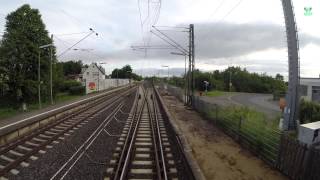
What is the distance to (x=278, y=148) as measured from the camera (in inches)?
524

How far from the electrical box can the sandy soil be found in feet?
4.61

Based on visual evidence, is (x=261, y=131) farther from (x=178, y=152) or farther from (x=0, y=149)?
(x=0, y=149)

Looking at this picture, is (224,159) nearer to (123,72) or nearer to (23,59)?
(23,59)

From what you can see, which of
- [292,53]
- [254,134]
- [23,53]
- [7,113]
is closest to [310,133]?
[292,53]

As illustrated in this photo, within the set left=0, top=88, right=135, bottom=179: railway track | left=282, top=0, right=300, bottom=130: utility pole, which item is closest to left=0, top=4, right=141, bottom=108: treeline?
left=0, top=88, right=135, bottom=179: railway track

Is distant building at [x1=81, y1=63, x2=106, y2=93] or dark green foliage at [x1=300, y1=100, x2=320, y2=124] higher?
distant building at [x1=81, y1=63, x2=106, y2=93]

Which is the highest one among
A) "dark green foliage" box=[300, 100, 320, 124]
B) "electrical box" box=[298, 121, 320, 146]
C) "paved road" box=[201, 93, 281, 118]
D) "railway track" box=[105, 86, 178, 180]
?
"electrical box" box=[298, 121, 320, 146]

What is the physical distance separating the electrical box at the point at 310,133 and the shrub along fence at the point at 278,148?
68cm

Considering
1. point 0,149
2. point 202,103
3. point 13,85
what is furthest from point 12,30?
point 0,149

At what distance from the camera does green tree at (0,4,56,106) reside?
48.2m

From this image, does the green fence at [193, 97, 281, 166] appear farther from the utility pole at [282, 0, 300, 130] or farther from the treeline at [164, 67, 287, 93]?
the treeline at [164, 67, 287, 93]

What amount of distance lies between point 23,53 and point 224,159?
1578 inches

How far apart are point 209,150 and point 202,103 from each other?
15.5 m

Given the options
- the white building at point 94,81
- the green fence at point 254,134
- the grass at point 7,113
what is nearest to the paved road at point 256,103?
the green fence at point 254,134
